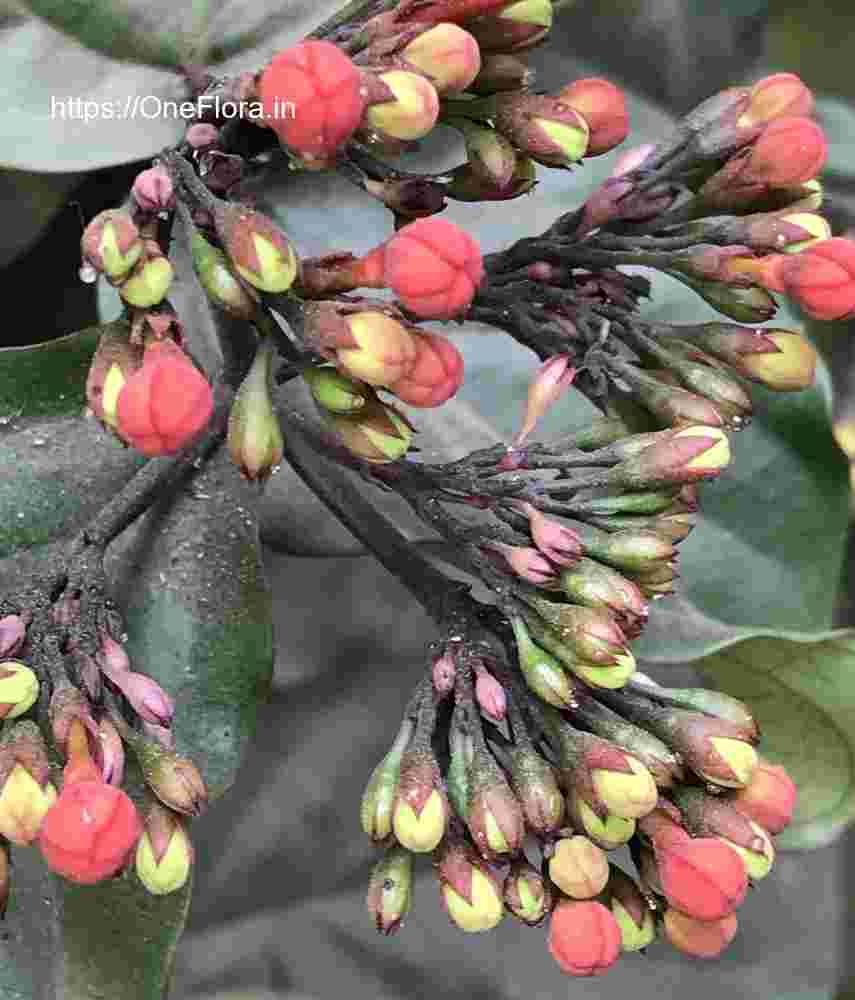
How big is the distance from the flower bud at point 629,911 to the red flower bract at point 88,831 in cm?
29

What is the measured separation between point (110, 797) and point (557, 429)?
633 millimetres

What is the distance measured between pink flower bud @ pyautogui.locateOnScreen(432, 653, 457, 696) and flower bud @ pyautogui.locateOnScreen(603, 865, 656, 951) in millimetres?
151

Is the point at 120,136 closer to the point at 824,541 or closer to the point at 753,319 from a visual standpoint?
the point at 753,319

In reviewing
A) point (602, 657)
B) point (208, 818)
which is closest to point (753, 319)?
point (602, 657)

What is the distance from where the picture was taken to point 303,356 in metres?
0.75

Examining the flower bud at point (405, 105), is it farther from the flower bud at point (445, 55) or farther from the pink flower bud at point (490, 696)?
the pink flower bud at point (490, 696)

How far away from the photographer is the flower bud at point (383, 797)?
2.41ft

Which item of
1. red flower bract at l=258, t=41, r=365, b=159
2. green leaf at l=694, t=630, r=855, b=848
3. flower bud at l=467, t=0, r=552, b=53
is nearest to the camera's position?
red flower bract at l=258, t=41, r=365, b=159

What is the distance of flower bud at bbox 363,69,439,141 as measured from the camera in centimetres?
66

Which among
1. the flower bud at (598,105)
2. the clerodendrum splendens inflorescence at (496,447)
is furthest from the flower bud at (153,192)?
the flower bud at (598,105)

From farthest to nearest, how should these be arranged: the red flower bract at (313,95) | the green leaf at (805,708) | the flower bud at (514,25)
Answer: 1. the green leaf at (805,708)
2. the flower bud at (514,25)
3. the red flower bract at (313,95)

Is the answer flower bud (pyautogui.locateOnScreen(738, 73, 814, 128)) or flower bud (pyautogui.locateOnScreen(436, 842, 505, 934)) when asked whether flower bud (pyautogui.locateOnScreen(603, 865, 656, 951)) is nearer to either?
flower bud (pyautogui.locateOnScreen(436, 842, 505, 934))

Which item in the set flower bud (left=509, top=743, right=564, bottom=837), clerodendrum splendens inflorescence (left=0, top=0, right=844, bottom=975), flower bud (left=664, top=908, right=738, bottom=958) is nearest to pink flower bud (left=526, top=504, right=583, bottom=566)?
clerodendrum splendens inflorescence (left=0, top=0, right=844, bottom=975)

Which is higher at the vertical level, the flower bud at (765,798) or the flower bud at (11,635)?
the flower bud at (765,798)
